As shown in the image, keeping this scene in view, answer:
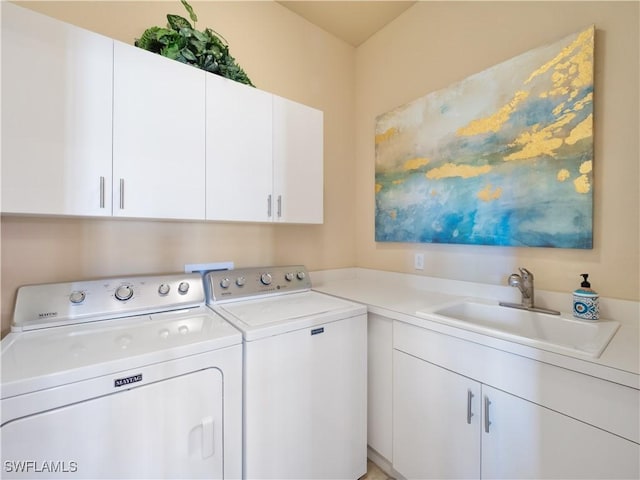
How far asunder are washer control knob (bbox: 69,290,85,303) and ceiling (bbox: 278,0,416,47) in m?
2.22

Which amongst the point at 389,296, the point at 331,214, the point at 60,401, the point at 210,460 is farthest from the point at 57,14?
the point at 389,296

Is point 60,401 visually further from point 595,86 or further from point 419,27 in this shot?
point 419,27

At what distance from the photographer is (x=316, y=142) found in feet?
5.74

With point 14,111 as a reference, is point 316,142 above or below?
above

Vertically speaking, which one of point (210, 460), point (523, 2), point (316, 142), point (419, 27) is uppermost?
point (419, 27)

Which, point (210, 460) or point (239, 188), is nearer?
point (210, 460)

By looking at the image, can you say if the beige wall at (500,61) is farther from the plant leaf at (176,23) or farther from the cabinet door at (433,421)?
the plant leaf at (176,23)

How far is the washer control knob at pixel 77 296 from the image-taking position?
1132 mm

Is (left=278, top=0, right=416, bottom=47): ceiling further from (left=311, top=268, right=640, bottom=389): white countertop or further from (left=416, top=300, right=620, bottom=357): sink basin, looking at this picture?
(left=416, top=300, right=620, bottom=357): sink basin

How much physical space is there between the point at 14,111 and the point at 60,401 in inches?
37.8

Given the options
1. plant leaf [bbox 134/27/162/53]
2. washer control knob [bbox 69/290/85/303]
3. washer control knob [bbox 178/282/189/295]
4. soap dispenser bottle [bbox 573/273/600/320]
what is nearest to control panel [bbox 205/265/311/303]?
washer control knob [bbox 178/282/189/295]

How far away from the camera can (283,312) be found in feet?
4.37

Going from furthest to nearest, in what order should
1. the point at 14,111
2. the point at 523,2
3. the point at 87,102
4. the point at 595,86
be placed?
the point at 523,2
the point at 595,86
the point at 87,102
the point at 14,111
